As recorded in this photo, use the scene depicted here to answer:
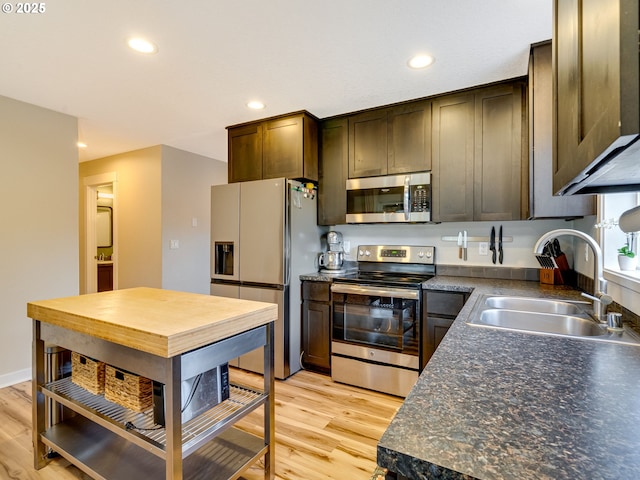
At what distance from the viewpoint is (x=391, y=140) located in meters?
2.84

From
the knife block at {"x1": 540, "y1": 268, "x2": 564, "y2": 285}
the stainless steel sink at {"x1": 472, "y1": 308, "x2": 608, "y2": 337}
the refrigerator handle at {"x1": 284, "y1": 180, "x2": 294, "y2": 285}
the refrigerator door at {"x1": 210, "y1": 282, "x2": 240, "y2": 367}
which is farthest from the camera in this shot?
the refrigerator door at {"x1": 210, "y1": 282, "x2": 240, "y2": 367}

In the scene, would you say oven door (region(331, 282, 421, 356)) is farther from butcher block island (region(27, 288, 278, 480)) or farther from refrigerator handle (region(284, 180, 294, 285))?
butcher block island (region(27, 288, 278, 480))

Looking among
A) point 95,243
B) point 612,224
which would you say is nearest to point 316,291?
point 612,224

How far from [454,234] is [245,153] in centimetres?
218

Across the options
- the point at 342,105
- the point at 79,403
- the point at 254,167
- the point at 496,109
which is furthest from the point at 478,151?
the point at 79,403

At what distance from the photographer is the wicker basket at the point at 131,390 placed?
56.6 inches

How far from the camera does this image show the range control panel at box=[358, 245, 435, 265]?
2.95m

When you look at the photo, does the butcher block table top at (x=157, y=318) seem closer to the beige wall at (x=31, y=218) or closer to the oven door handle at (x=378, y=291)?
the oven door handle at (x=378, y=291)

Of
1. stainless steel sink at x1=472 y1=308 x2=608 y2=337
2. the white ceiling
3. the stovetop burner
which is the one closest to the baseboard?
the white ceiling

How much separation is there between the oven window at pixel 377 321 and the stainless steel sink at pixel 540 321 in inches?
33.9

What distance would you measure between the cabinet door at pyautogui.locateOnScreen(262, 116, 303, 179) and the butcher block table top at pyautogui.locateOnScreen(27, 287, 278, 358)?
1634mm

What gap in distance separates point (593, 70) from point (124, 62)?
256cm

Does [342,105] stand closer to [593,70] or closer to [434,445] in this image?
[593,70]

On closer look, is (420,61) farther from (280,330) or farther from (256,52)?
(280,330)
